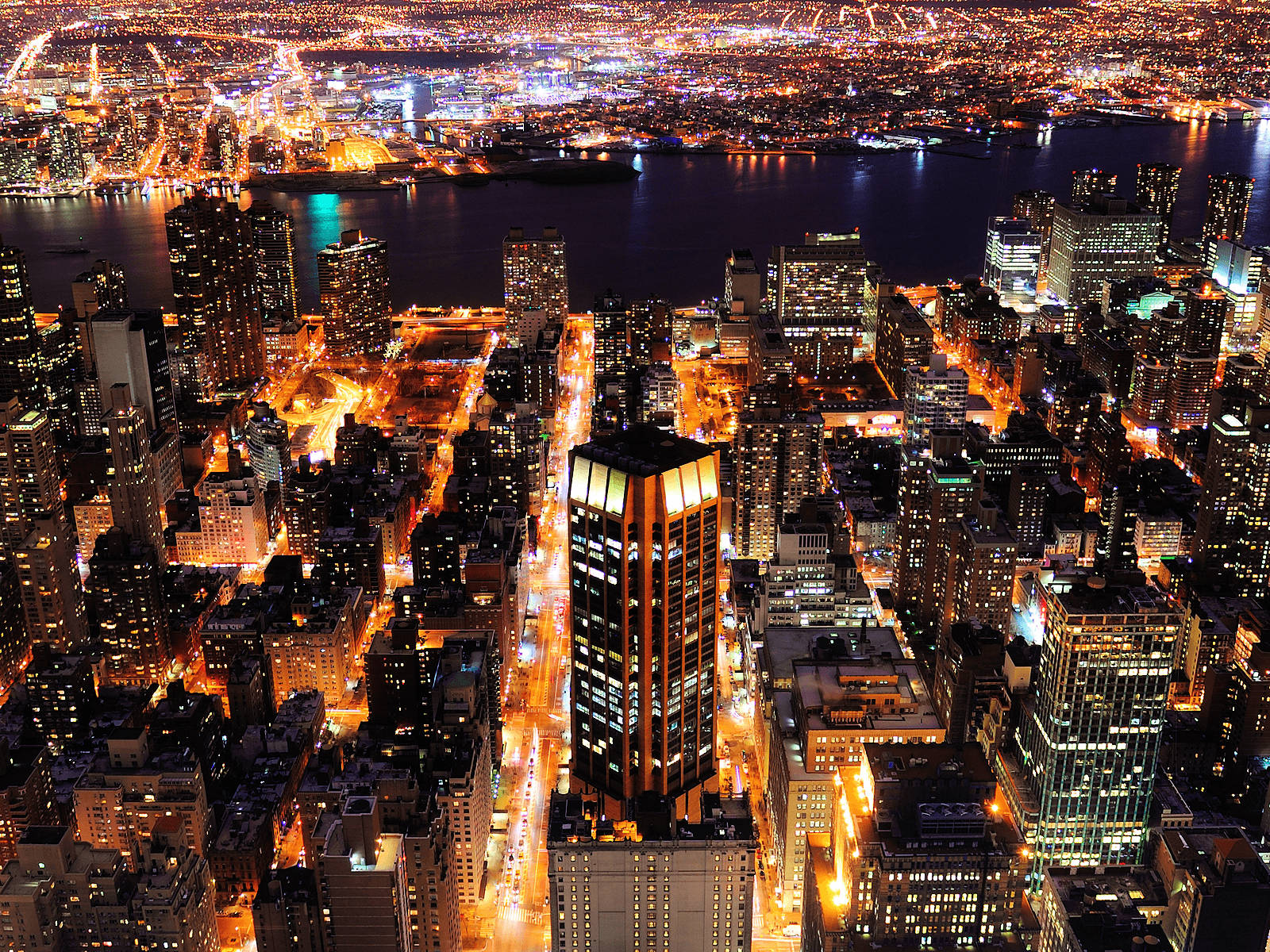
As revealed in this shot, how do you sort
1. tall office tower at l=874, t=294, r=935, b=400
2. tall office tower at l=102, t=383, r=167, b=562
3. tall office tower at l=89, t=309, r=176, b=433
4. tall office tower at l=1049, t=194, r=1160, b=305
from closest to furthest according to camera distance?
tall office tower at l=102, t=383, r=167, b=562, tall office tower at l=89, t=309, r=176, b=433, tall office tower at l=874, t=294, r=935, b=400, tall office tower at l=1049, t=194, r=1160, b=305

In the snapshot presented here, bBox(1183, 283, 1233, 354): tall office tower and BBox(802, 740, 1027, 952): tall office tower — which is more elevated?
BBox(1183, 283, 1233, 354): tall office tower

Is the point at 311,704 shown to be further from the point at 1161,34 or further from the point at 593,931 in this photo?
the point at 1161,34

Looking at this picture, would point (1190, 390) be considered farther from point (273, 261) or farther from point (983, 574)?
point (273, 261)

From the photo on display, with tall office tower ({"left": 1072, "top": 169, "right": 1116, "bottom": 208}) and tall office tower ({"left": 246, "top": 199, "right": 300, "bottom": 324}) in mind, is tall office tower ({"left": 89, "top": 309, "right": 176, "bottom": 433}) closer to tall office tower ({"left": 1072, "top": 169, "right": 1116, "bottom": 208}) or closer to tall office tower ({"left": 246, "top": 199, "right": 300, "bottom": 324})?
tall office tower ({"left": 246, "top": 199, "right": 300, "bottom": 324})

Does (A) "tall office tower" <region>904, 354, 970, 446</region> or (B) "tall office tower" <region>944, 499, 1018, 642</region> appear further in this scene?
(A) "tall office tower" <region>904, 354, 970, 446</region>

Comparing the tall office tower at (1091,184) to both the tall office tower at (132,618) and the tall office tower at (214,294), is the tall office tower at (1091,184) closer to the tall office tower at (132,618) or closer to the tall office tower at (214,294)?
the tall office tower at (214,294)

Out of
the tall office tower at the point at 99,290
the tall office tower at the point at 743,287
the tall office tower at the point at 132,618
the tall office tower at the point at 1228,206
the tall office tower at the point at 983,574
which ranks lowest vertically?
the tall office tower at the point at 132,618

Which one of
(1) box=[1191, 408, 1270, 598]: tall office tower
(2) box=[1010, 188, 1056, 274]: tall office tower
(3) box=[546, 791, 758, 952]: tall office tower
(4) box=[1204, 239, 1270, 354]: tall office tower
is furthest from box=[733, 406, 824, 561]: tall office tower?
(2) box=[1010, 188, 1056, 274]: tall office tower

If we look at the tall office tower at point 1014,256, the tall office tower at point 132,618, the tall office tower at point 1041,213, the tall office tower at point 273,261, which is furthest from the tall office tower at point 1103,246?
the tall office tower at point 132,618
